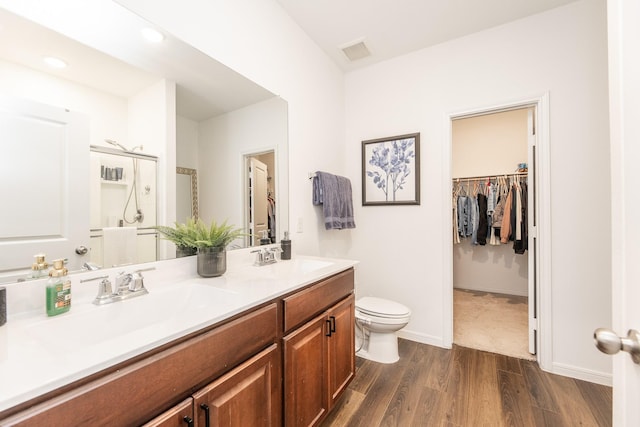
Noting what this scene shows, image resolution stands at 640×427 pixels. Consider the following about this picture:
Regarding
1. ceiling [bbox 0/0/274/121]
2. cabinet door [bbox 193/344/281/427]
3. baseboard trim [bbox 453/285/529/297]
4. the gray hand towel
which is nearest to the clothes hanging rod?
baseboard trim [bbox 453/285/529/297]

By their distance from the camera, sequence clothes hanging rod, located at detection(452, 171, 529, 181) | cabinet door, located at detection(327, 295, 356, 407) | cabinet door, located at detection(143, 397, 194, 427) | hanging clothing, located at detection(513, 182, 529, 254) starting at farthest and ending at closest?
clothes hanging rod, located at detection(452, 171, 529, 181)
hanging clothing, located at detection(513, 182, 529, 254)
cabinet door, located at detection(327, 295, 356, 407)
cabinet door, located at detection(143, 397, 194, 427)

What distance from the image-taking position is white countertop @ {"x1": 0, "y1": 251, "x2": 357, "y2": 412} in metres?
0.55

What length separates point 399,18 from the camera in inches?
81.7

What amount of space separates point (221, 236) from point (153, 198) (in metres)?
0.35

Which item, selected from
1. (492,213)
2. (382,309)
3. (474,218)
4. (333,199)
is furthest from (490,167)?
(382,309)

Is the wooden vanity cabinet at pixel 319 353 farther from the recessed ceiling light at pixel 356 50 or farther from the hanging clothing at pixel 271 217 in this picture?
the recessed ceiling light at pixel 356 50

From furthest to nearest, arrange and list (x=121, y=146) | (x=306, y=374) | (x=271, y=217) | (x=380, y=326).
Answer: (x=380, y=326)
(x=271, y=217)
(x=306, y=374)
(x=121, y=146)

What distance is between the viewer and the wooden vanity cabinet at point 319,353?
1.17 meters

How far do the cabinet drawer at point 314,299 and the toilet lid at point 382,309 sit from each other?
512 millimetres

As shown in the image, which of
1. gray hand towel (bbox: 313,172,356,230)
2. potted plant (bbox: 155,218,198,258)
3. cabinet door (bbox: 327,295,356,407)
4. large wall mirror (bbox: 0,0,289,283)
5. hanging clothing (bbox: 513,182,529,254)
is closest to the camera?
large wall mirror (bbox: 0,0,289,283)

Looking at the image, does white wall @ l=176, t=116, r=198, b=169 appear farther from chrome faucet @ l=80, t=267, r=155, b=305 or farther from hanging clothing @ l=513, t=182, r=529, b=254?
hanging clothing @ l=513, t=182, r=529, b=254

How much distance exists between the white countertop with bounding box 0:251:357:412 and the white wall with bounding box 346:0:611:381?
49.3 inches

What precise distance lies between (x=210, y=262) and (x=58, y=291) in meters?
0.55

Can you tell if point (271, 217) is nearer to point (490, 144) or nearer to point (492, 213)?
point (492, 213)
